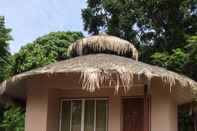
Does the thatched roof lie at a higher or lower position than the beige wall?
higher

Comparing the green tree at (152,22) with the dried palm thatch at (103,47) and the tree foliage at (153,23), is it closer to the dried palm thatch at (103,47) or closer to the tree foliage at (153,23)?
the tree foliage at (153,23)

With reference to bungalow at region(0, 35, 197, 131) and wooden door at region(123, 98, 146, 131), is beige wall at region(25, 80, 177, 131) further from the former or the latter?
wooden door at region(123, 98, 146, 131)

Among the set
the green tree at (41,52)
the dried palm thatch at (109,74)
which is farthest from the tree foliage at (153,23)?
the dried palm thatch at (109,74)

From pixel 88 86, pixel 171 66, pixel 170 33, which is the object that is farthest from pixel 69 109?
pixel 170 33

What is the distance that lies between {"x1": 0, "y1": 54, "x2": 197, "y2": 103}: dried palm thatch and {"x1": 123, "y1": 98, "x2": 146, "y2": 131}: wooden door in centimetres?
45

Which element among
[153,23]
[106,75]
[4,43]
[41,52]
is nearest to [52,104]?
[106,75]

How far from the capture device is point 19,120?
21203 millimetres

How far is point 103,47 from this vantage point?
13.9 m

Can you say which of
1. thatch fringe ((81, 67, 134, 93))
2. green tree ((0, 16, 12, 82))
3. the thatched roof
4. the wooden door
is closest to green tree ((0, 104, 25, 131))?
green tree ((0, 16, 12, 82))

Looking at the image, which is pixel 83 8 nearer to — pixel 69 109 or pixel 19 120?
pixel 19 120

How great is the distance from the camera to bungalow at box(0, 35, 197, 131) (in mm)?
11172

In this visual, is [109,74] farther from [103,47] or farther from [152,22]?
[152,22]

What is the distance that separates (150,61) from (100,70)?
10.7m

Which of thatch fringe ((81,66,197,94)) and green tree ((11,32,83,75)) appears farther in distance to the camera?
green tree ((11,32,83,75))
